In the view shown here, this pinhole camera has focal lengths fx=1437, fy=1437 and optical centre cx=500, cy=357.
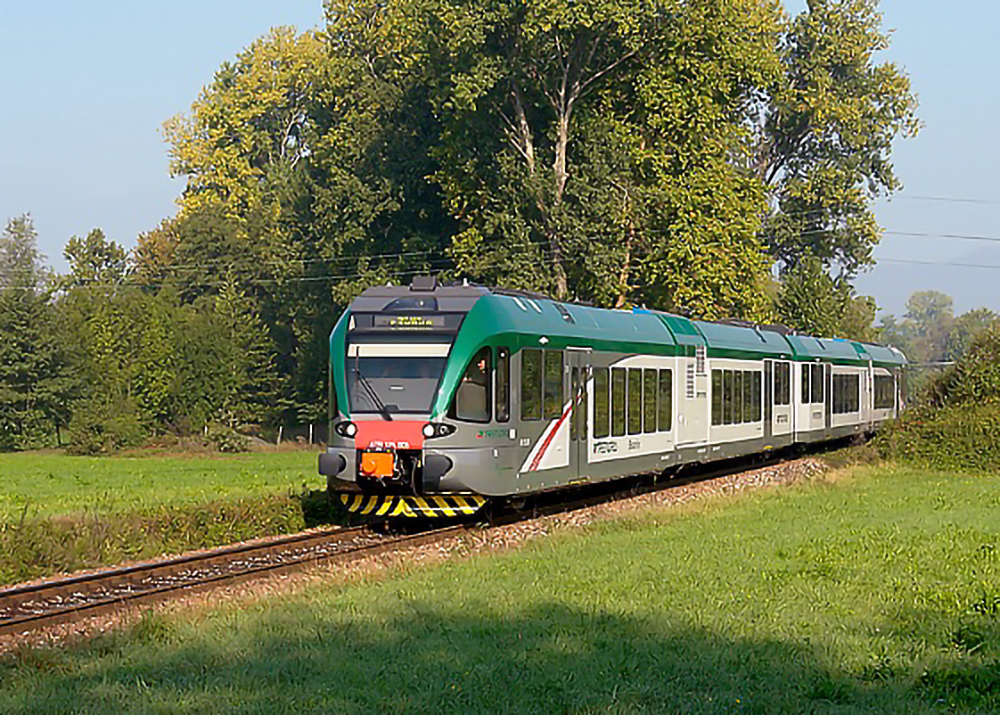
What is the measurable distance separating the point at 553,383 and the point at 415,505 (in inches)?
121

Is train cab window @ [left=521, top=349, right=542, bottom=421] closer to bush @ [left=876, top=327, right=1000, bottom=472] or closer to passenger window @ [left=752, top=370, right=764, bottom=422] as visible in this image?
passenger window @ [left=752, top=370, right=764, bottom=422]

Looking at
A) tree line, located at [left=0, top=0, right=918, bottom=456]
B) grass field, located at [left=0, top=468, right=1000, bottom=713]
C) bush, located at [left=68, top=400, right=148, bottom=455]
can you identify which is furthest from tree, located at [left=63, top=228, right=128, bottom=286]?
grass field, located at [left=0, top=468, right=1000, bottom=713]

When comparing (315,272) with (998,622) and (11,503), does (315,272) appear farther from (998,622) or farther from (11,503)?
(998,622)

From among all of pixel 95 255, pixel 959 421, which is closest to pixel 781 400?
pixel 959 421

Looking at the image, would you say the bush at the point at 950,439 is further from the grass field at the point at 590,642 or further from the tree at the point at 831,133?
the tree at the point at 831,133

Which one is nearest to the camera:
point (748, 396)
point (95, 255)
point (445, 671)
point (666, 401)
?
point (445, 671)

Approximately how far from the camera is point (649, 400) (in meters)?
26.1

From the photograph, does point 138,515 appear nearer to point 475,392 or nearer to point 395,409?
point 395,409

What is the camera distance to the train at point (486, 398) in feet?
64.1

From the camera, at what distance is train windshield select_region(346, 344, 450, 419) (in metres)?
19.6

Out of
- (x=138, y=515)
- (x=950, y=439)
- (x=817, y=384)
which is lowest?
(x=138, y=515)

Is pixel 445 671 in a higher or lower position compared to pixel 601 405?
lower

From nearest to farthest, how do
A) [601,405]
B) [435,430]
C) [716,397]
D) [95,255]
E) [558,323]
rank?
[435,430] < [558,323] < [601,405] < [716,397] < [95,255]

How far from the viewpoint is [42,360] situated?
64625mm
